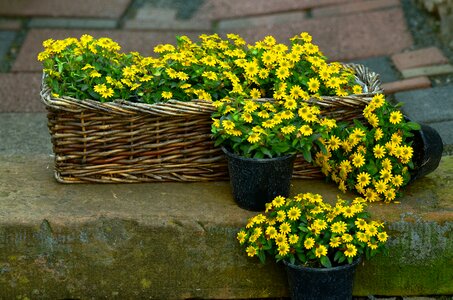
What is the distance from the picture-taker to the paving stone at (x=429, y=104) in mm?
4496

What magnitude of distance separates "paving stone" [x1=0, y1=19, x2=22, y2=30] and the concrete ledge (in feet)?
8.83

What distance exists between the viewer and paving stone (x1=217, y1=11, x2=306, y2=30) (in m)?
5.90

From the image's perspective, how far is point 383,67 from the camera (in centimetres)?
517

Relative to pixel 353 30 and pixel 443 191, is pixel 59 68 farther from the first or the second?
pixel 353 30

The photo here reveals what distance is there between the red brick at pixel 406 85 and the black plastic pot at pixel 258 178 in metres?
1.65

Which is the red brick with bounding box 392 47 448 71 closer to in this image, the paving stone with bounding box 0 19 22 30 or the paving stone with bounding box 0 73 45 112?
the paving stone with bounding box 0 73 45 112

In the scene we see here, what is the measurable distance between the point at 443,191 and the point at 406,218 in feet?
0.77

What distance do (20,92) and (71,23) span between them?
0.97m

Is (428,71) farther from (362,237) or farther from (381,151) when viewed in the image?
(362,237)

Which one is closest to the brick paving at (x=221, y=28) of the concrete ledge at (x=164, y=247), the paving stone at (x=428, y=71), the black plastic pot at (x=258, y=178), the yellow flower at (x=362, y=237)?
the paving stone at (x=428, y=71)

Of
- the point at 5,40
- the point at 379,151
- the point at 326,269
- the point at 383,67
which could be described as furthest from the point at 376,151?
the point at 5,40

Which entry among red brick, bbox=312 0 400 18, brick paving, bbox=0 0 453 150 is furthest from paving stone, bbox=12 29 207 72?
red brick, bbox=312 0 400 18

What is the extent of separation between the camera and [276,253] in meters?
3.20

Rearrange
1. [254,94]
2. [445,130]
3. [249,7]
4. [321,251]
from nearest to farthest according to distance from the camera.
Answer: [321,251] → [254,94] → [445,130] → [249,7]
